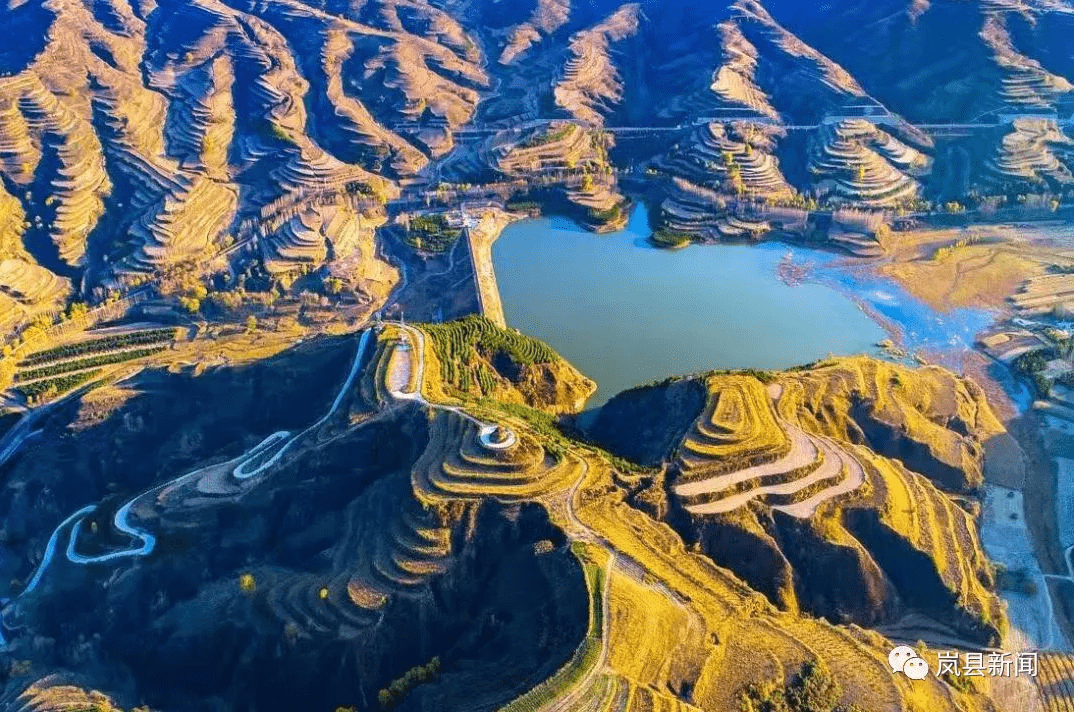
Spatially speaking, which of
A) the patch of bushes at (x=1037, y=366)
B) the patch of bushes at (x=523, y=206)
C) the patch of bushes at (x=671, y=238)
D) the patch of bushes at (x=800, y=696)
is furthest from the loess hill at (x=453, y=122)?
the patch of bushes at (x=800, y=696)

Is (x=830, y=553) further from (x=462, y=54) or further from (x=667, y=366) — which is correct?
(x=462, y=54)

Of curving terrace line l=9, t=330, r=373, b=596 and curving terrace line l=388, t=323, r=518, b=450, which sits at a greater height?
curving terrace line l=388, t=323, r=518, b=450

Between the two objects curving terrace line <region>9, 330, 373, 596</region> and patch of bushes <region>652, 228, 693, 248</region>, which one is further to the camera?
patch of bushes <region>652, 228, 693, 248</region>

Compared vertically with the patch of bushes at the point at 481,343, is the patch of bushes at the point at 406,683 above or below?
below

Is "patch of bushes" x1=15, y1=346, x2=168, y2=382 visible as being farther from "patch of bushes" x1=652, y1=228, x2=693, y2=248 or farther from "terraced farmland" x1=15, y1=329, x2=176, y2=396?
"patch of bushes" x1=652, y1=228, x2=693, y2=248

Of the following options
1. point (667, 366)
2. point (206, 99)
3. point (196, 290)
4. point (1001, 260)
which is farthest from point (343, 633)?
point (206, 99)

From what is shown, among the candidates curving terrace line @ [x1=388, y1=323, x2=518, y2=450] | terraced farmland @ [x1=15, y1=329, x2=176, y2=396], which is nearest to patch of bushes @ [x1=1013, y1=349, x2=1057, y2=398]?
curving terrace line @ [x1=388, y1=323, x2=518, y2=450]

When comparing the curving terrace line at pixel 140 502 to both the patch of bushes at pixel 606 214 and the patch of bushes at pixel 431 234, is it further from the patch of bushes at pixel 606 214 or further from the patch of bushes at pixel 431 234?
the patch of bushes at pixel 606 214
